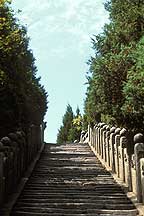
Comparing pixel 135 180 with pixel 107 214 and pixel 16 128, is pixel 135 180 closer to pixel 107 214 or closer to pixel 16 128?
pixel 107 214

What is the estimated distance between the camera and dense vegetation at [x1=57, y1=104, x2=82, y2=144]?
51.8 metres

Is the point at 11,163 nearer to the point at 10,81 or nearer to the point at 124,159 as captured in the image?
the point at 124,159

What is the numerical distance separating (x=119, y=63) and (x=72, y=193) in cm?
757

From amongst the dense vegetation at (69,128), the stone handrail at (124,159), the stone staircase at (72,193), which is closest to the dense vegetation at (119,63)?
the stone handrail at (124,159)

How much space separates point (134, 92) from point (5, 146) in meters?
5.49

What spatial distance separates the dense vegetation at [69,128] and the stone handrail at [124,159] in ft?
95.0

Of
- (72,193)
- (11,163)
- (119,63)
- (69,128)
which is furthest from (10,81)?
(69,128)

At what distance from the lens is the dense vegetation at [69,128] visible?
51.8 meters

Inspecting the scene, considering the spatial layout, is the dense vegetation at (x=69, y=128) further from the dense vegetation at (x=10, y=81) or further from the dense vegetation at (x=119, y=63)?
the dense vegetation at (x=10, y=81)

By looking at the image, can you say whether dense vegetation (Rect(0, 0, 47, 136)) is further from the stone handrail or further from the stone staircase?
the stone handrail

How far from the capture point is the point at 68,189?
1433cm

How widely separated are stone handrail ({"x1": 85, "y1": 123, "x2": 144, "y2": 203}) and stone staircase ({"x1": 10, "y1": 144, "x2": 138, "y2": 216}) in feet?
1.13

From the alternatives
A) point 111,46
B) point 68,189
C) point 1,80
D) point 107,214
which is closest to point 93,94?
point 111,46

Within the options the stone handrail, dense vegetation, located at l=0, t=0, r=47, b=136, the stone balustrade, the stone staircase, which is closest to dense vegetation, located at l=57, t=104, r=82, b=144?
the stone handrail
